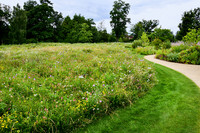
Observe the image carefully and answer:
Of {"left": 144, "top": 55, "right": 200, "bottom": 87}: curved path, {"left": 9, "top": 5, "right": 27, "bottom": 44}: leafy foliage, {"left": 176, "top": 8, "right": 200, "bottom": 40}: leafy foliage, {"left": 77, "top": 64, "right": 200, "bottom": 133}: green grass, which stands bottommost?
{"left": 77, "top": 64, "right": 200, "bottom": 133}: green grass

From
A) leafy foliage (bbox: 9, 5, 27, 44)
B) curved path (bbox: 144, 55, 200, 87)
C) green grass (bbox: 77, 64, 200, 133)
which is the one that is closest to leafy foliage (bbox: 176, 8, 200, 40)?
curved path (bbox: 144, 55, 200, 87)

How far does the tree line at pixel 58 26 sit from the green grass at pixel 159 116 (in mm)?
22993

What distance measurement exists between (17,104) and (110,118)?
1.92m

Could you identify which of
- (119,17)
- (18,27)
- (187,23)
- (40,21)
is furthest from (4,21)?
(187,23)

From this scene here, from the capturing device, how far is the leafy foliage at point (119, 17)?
127 feet

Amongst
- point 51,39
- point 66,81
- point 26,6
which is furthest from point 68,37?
point 66,81

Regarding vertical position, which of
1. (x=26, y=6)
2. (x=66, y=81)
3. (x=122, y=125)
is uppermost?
(x=26, y=6)

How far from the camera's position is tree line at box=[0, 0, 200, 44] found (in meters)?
23.6

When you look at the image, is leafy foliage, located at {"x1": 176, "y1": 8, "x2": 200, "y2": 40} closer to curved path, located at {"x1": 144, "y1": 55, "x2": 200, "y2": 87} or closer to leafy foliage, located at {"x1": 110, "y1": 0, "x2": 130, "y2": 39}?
leafy foliage, located at {"x1": 110, "y1": 0, "x2": 130, "y2": 39}

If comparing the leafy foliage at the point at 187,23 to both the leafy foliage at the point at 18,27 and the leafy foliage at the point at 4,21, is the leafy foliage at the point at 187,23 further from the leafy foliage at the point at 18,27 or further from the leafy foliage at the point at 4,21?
the leafy foliage at the point at 4,21

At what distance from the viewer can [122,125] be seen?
89.8 inches

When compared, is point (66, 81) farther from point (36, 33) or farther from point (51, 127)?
point (36, 33)

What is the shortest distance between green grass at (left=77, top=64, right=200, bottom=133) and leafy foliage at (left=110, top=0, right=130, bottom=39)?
123ft

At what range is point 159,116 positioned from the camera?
2.51 metres
